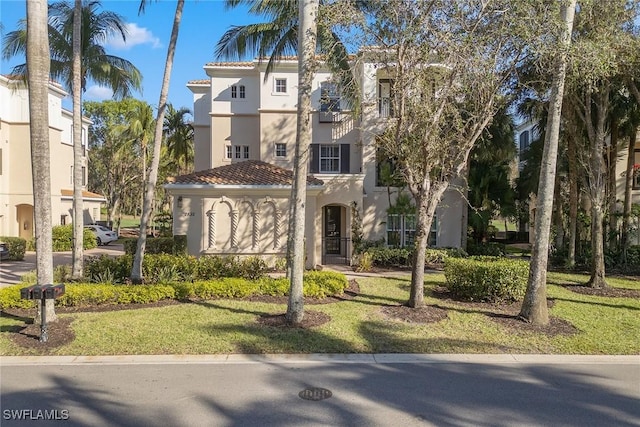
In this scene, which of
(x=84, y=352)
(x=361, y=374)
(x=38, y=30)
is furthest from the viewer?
(x=38, y=30)

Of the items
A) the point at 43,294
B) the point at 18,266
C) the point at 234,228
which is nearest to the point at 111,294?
the point at 43,294

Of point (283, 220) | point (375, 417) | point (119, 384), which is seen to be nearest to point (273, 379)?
point (375, 417)

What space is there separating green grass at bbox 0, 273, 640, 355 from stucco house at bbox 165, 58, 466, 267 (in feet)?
16.1

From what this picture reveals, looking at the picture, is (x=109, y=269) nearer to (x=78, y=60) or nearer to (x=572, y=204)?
(x=78, y=60)

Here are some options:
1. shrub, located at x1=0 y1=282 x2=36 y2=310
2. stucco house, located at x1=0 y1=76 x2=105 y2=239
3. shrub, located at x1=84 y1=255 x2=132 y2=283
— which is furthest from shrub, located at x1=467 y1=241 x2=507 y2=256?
stucco house, located at x1=0 y1=76 x2=105 y2=239

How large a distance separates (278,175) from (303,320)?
8400 mm

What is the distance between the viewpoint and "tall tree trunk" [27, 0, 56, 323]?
777cm

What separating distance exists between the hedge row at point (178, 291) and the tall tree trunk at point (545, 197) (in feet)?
14.9

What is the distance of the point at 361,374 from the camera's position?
6.29 m

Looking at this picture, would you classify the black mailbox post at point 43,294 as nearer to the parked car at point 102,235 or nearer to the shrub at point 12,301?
the shrub at point 12,301

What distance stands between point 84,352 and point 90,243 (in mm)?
20177

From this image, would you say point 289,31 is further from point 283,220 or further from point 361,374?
point 361,374

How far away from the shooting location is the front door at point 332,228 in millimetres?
19841

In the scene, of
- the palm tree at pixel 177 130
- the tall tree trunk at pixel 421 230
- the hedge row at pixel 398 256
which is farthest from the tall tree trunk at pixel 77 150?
the palm tree at pixel 177 130
